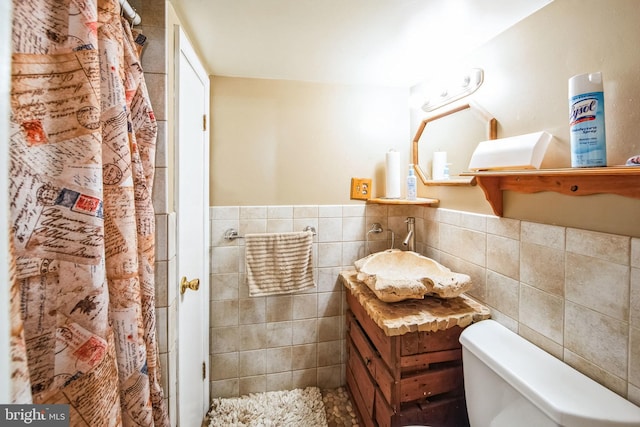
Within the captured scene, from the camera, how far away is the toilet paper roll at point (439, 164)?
→ 158cm

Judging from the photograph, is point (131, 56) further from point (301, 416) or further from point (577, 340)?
point (301, 416)

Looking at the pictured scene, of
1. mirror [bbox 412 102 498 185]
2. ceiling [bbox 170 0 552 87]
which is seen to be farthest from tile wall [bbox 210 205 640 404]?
ceiling [bbox 170 0 552 87]

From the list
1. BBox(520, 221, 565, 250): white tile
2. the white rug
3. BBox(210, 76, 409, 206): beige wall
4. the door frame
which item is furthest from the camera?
BBox(210, 76, 409, 206): beige wall

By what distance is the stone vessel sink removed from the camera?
122 cm

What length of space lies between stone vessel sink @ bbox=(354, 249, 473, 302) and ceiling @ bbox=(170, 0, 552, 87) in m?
1.08

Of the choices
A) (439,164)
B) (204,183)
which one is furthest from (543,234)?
(204,183)

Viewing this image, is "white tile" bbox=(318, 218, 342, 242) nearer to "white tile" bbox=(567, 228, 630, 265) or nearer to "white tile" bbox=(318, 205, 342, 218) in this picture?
"white tile" bbox=(318, 205, 342, 218)

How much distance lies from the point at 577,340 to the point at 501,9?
120 cm

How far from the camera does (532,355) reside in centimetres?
98

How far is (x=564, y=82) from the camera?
0.94 metres

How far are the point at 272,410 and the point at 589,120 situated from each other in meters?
1.97

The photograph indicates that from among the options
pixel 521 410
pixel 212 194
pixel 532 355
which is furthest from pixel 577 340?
pixel 212 194

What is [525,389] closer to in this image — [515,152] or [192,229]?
[515,152]

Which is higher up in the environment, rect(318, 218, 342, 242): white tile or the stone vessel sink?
rect(318, 218, 342, 242): white tile
